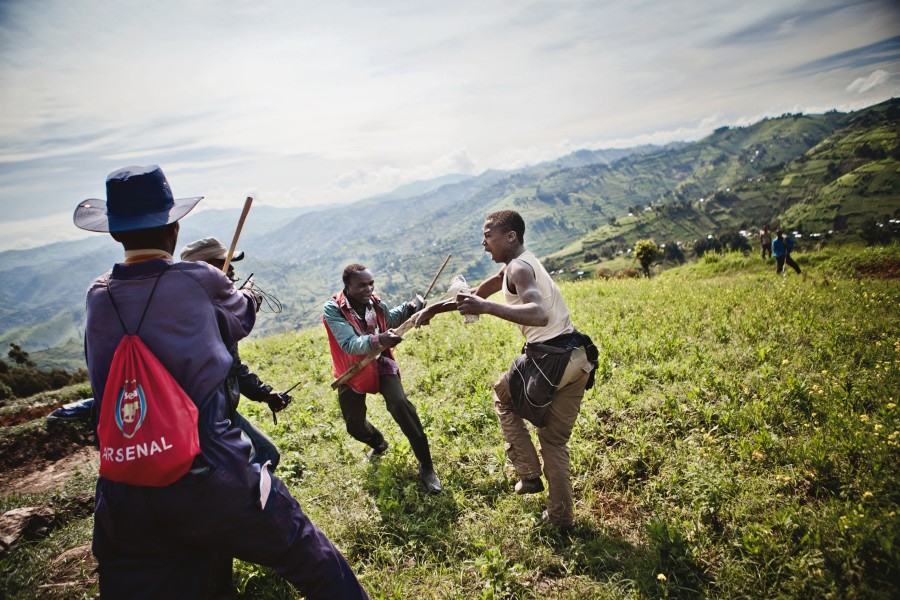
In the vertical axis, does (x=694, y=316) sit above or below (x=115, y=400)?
below

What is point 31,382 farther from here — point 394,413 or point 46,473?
point 394,413

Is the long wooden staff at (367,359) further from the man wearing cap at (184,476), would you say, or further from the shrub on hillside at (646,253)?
the shrub on hillside at (646,253)

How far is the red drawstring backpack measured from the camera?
7.29ft

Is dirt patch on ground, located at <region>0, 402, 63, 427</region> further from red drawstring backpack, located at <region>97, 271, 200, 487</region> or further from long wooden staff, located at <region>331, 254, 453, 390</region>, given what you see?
red drawstring backpack, located at <region>97, 271, 200, 487</region>

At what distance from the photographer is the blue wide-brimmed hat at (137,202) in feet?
8.50

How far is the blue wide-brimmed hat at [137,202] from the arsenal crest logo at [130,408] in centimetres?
98

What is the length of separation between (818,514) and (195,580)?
4.94m

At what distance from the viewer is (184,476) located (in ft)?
7.89

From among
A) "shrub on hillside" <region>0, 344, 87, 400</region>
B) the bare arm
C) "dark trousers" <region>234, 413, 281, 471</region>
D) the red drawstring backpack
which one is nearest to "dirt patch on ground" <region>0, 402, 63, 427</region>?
"dark trousers" <region>234, 413, 281, 471</region>

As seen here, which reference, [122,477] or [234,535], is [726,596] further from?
[122,477]

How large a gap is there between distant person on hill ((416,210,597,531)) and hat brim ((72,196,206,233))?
7.76 ft

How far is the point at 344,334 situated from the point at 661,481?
3978 mm

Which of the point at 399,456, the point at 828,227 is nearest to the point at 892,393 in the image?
the point at 399,456

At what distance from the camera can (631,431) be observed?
210 inches
